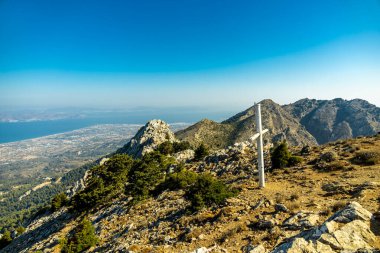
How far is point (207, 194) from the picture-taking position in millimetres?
17656

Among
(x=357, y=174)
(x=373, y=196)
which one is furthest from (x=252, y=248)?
(x=357, y=174)

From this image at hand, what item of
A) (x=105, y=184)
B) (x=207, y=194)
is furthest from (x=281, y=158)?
(x=105, y=184)

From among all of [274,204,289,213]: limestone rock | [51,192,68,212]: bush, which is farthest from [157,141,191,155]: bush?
[274,204,289,213]: limestone rock

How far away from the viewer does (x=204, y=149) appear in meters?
44.3

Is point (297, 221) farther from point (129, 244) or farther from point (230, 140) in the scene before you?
point (230, 140)

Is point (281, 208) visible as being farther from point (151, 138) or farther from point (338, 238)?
point (151, 138)

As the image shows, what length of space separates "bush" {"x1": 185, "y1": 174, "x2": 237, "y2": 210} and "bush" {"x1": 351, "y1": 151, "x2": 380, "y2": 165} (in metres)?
12.7

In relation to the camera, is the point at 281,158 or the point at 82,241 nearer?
the point at 82,241

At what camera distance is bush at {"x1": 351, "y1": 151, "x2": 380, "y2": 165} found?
21000 mm

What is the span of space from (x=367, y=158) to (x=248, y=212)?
1437 cm

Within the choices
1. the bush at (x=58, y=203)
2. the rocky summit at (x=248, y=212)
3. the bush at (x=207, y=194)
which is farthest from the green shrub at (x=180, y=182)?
the bush at (x=58, y=203)

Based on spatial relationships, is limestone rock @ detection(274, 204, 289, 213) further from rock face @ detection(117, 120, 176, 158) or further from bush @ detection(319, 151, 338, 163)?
rock face @ detection(117, 120, 176, 158)

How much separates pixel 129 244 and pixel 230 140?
109196mm

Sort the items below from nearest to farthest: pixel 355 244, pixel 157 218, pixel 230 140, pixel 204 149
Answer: pixel 355 244, pixel 157 218, pixel 204 149, pixel 230 140
